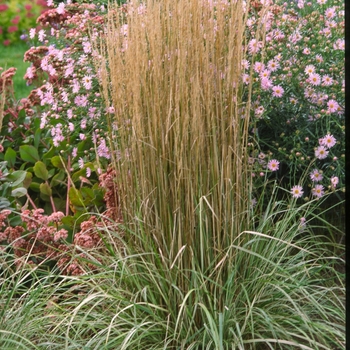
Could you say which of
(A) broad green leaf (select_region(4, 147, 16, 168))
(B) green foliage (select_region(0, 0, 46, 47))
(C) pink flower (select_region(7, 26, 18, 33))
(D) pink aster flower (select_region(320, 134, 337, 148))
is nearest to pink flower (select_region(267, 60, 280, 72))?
(D) pink aster flower (select_region(320, 134, 337, 148))

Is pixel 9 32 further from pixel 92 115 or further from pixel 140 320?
pixel 140 320

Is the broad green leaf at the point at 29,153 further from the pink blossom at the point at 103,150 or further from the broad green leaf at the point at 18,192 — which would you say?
the pink blossom at the point at 103,150

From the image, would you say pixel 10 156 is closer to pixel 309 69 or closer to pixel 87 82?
pixel 87 82

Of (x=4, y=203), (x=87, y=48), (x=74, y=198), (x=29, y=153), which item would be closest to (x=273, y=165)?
(x=74, y=198)

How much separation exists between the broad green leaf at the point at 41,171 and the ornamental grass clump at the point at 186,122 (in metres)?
1.35

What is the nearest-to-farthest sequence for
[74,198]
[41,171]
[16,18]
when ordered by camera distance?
[74,198], [41,171], [16,18]

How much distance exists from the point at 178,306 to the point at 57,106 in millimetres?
1830

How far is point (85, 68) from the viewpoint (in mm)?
3756

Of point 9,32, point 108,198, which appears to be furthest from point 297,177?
point 9,32

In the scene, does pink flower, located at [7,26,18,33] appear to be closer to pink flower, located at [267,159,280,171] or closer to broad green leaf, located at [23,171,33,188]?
broad green leaf, located at [23,171,33,188]

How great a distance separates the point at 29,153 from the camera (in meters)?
4.30

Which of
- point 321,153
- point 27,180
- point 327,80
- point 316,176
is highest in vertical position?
point 327,80

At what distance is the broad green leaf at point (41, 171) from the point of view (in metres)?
4.03

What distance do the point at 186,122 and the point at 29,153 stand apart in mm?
1923
